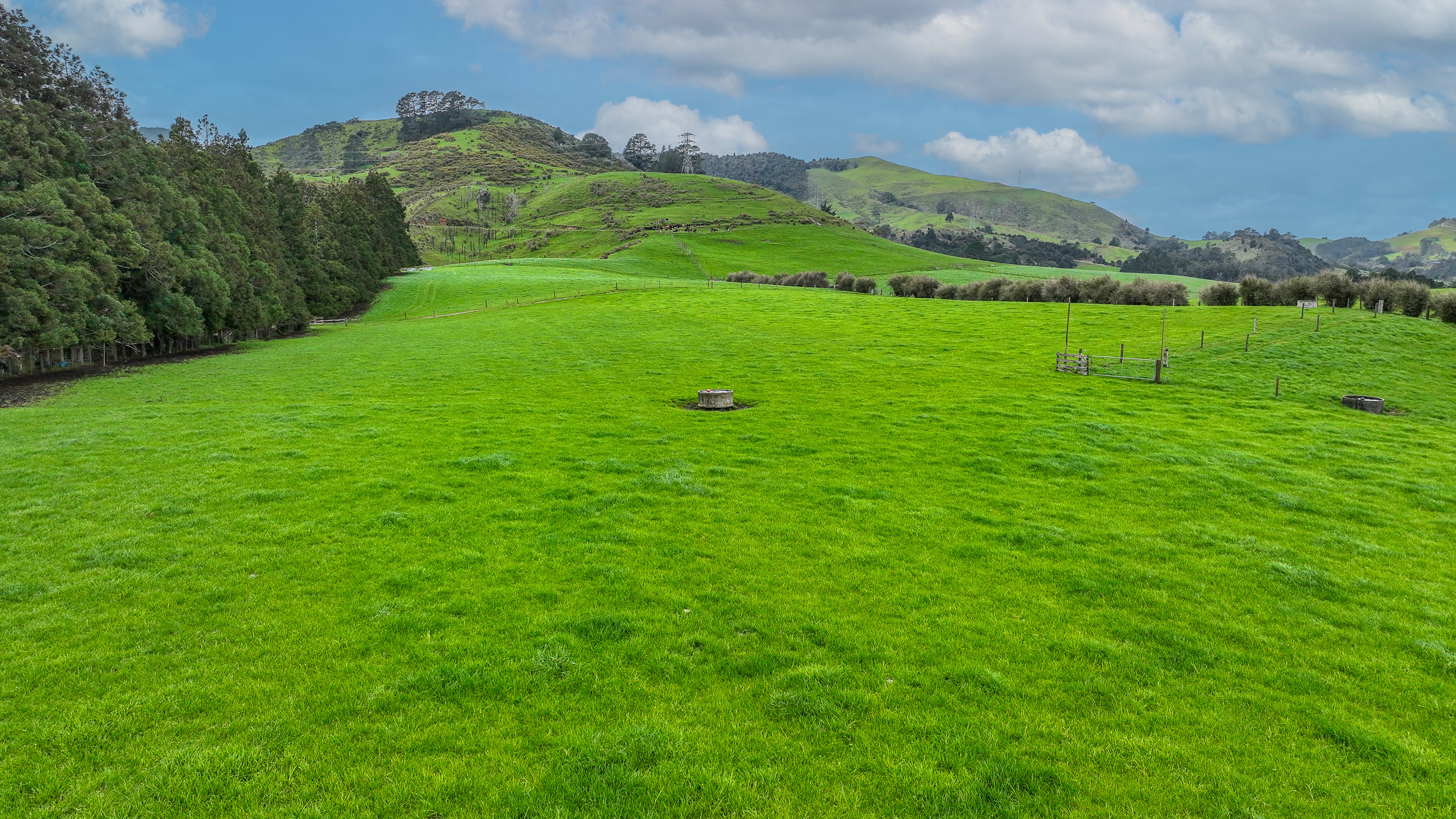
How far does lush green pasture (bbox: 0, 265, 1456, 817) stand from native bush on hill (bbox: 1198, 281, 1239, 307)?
46.2 m

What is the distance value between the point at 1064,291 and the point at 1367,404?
43375 millimetres

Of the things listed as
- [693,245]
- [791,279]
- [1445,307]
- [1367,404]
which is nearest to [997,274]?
[791,279]

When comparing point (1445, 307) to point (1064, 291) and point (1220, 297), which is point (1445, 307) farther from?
point (1064, 291)

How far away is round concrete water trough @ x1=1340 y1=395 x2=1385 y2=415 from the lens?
28.7 m

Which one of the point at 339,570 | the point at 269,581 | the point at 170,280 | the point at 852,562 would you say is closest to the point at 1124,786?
the point at 852,562

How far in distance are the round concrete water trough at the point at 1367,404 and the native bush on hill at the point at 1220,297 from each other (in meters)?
39.4

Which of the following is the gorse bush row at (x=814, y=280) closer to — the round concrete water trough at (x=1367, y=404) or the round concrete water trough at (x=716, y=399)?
the round concrete water trough at (x=1367, y=404)

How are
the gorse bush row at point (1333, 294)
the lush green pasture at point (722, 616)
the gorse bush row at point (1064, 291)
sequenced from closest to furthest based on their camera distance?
the lush green pasture at point (722, 616) < the gorse bush row at point (1333, 294) < the gorse bush row at point (1064, 291)

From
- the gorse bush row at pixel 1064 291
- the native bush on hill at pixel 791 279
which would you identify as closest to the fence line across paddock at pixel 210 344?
the gorse bush row at pixel 1064 291

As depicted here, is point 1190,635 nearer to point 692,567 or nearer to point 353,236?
point 692,567

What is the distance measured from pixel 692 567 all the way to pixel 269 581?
7.81 metres

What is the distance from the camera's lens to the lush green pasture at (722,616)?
6992 millimetres

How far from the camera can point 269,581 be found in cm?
1152

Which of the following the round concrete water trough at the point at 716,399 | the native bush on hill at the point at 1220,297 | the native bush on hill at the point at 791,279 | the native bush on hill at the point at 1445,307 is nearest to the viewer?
the round concrete water trough at the point at 716,399
